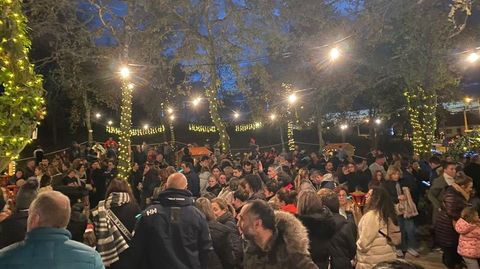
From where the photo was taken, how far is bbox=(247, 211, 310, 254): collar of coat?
2.76 metres

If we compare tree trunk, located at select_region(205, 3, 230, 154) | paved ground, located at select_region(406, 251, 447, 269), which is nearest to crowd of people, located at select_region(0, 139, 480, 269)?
paved ground, located at select_region(406, 251, 447, 269)

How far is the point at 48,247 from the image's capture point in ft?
8.47

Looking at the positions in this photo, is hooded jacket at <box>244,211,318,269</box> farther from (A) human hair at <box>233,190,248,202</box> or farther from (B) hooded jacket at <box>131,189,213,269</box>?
(A) human hair at <box>233,190,248,202</box>

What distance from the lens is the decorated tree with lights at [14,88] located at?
668cm

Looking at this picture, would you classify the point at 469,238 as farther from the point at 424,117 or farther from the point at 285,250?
the point at 424,117

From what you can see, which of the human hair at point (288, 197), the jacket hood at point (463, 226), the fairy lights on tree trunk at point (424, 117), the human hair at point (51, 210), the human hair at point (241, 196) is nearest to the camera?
the human hair at point (51, 210)

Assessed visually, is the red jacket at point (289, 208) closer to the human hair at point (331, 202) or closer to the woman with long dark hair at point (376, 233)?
the human hair at point (331, 202)

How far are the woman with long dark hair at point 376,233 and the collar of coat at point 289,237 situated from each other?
2.09 meters

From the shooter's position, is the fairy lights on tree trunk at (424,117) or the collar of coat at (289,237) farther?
the fairy lights on tree trunk at (424,117)

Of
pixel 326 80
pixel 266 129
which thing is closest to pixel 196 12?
pixel 326 80

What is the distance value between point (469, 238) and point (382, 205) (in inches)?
74.0

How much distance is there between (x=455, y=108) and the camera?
36844 millimetres

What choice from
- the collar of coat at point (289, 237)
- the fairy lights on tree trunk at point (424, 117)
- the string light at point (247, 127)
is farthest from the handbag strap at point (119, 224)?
the string light at point (247, 127)

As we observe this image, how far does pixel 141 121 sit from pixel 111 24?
56.9ft
